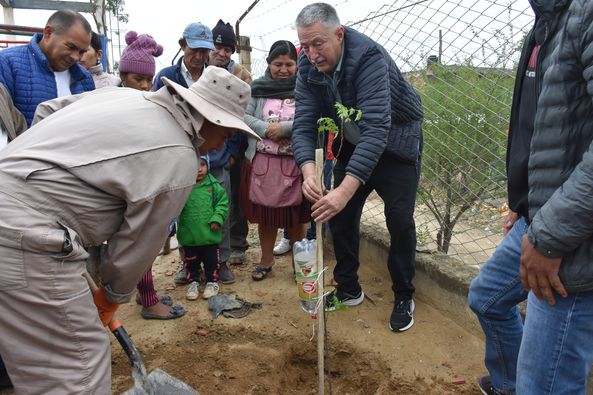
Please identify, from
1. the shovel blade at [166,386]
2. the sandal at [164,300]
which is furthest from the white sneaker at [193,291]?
the shovel blade at [166,386]

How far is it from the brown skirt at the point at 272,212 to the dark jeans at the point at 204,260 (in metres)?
0.39

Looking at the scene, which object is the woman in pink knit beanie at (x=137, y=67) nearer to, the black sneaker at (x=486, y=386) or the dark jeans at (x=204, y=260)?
the dark jeans at (x=204, y=260)

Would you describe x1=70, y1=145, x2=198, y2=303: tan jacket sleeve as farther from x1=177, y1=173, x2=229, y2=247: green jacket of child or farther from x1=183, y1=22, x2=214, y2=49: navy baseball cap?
x1=183, y1=22, x2=214, y2=49: navy baseball cap

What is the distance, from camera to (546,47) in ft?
4.65

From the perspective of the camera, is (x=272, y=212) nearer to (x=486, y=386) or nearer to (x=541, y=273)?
(x=486, y=386)

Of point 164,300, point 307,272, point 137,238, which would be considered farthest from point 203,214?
point 137,238

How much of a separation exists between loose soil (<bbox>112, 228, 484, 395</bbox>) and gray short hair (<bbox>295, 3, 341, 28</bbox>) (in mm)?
1757

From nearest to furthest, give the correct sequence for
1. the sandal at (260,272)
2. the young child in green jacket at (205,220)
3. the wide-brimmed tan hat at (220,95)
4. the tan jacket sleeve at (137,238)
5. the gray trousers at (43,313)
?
1. the gray trousers at (43,313)
2. the tan jacket sleeve at (137,238)
3. the wide-brimmed tan hat at (220,95)
4. the young child in green jacket at (205,220)
5. the sandal at (260,272)

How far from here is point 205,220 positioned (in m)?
3.39

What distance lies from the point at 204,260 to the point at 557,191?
9.10ft

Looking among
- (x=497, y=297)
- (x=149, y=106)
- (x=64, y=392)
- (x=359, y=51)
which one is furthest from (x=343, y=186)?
(x=64, y=392)

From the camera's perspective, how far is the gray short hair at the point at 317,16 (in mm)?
2410

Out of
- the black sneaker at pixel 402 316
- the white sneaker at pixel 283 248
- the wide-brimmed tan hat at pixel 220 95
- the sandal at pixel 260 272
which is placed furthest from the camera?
the white sneaker at pixel 283 248

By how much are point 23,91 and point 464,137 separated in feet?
9.85
